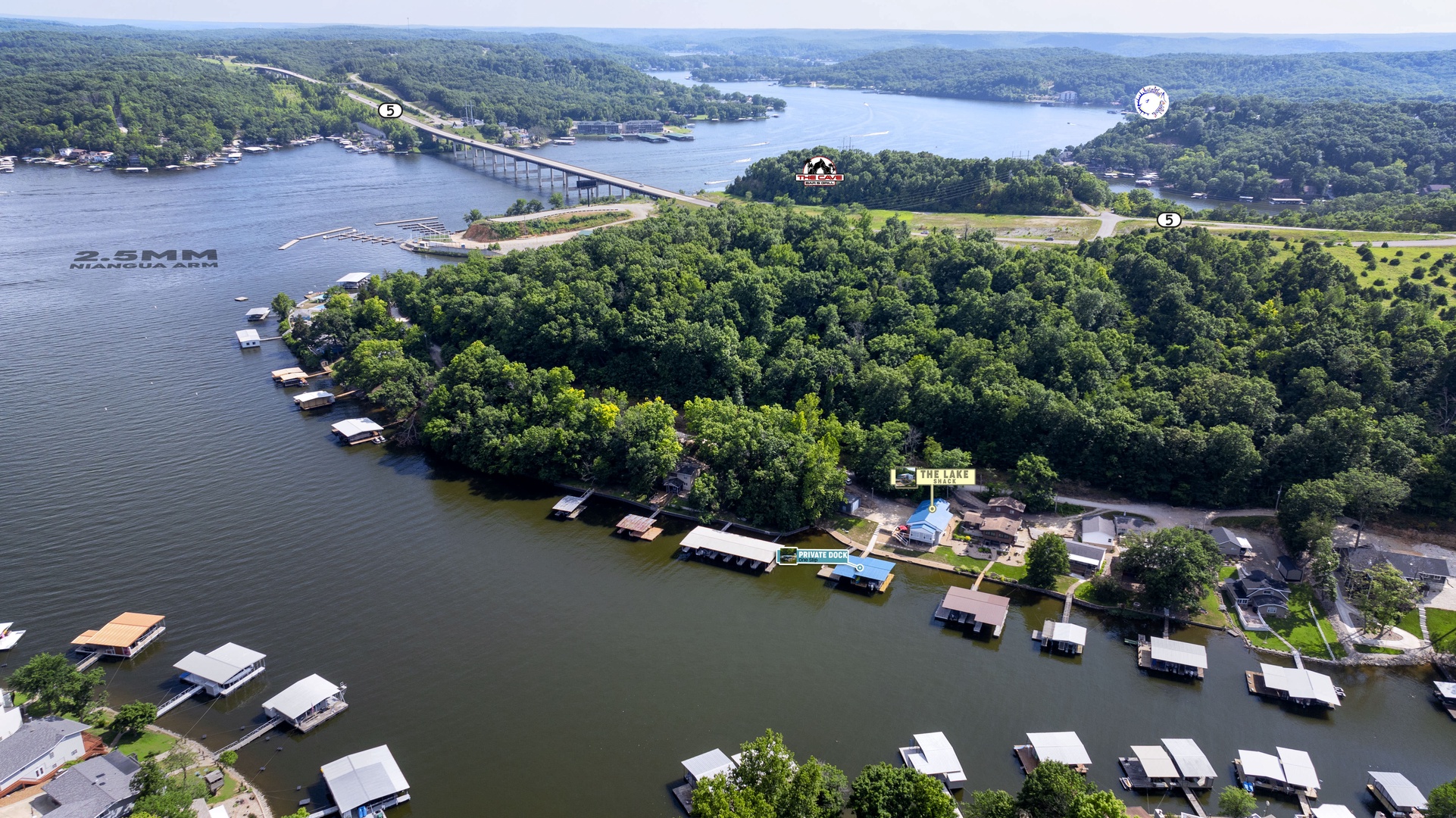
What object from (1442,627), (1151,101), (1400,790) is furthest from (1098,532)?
(1151,101)

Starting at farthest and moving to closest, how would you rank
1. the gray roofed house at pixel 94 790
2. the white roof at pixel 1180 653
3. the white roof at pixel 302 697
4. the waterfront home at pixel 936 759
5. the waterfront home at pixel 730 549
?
the waterfront home at pixel 730 549, the white roof at pixel 1180 653, the white roof at pixel 302 697, the waterfront home at pixel 936 759, the gray roofed house at pixel 94 790

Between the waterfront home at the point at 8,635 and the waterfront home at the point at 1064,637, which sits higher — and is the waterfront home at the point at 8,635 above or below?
below

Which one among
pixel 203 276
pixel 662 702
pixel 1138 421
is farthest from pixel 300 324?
pixel 1138 421

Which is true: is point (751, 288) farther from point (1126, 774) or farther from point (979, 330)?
point (1126, 774)

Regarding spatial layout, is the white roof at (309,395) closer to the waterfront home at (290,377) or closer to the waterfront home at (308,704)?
the waterfront home at (290,377)

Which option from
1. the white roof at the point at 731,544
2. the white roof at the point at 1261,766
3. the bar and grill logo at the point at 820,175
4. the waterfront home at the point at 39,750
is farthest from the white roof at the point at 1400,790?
the bar and grill logo at the point at 820,175

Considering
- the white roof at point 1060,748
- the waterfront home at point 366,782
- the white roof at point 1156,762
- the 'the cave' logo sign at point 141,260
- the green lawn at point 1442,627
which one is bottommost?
the waterfront home at point 366,782

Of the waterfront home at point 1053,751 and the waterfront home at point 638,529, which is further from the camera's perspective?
the waterfront home at point 638,529
